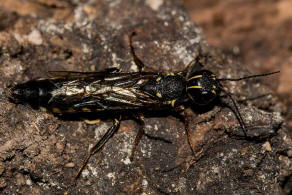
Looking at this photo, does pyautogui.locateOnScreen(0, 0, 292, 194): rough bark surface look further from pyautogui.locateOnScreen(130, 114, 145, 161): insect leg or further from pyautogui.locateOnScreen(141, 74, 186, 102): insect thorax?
pyautogui.locateOnScreen(141, 74, 186, 102): insect thorax

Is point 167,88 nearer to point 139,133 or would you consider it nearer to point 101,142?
point 139,133

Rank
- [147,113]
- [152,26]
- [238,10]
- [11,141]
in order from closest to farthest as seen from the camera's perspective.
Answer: [11,141]
[147,113]
[152,26]
[238,10]

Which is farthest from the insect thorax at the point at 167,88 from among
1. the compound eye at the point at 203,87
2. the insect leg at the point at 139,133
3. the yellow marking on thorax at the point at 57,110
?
the yellow marking on thorax at the point at 57,110

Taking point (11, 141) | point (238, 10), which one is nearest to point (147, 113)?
point (11, 141)

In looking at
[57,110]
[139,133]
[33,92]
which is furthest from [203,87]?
[33,92]

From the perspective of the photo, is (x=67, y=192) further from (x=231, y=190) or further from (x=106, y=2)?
(x=106, y=2)

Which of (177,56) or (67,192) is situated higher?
(177,56)
